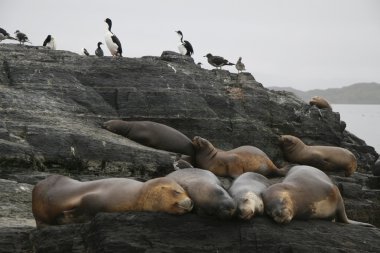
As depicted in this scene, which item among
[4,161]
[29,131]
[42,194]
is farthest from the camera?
[29,131]

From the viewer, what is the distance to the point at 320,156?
13484mm

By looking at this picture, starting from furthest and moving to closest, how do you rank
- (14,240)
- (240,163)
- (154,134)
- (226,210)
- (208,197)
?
(154,134) < (240,163) < (208,197) < (226,210) < (14,240)

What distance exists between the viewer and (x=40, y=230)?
6859 mm

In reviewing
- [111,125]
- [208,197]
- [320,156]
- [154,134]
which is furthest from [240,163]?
[208,197]

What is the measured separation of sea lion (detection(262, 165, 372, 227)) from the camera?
291 inches

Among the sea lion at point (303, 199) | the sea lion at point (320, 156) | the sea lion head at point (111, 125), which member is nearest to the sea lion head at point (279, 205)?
the sea lion at point (303, 199)

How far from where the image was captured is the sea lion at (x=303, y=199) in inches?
291

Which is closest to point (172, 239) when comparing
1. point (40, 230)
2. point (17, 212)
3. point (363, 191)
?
point (40, 230)

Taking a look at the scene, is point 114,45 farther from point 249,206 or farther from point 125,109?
point 249,206

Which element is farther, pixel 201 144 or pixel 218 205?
pixel 201 144

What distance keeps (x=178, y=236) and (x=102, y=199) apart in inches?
41.7

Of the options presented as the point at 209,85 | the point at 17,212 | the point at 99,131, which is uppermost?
the point at 209,85

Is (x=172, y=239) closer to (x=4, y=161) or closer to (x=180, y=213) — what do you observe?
(x=180, y=213)

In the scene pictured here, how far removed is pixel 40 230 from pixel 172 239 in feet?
4.93
